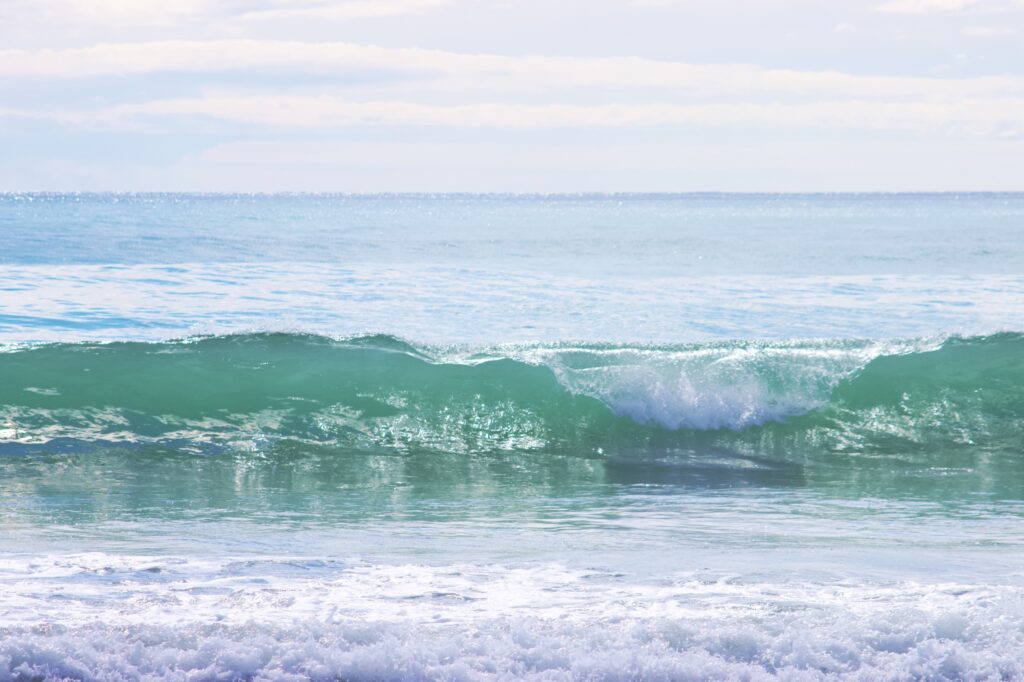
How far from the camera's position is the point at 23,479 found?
8875 millimetres

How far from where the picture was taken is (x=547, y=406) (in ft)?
38.2

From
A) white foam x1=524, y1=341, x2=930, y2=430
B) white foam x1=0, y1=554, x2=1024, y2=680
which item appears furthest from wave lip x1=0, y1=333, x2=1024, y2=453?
white foam x1=0, y1=554, x2=1024, y2=680

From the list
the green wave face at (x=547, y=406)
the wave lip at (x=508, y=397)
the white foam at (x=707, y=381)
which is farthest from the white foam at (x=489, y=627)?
the white foam at (x=707, y=381)

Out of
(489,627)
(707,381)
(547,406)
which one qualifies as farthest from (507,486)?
(489,627)

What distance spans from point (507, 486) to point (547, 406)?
279 cm

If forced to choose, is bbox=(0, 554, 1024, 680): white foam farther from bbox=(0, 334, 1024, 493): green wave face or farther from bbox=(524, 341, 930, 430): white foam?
bbox=(524, 341, 930, 430): white foam

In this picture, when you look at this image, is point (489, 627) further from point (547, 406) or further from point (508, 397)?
point (508, 397)

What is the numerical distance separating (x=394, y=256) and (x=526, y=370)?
24.7 metres

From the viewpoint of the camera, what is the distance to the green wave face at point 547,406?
10461 millimetres

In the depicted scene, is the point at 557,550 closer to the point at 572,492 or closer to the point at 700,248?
the point at 572,492

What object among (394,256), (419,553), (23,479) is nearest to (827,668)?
(419,553)

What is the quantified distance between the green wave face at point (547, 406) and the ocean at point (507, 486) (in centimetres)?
4

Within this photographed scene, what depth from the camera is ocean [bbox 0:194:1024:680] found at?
4.76 meters

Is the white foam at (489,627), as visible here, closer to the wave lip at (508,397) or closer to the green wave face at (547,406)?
the green wave face at (547,406)
